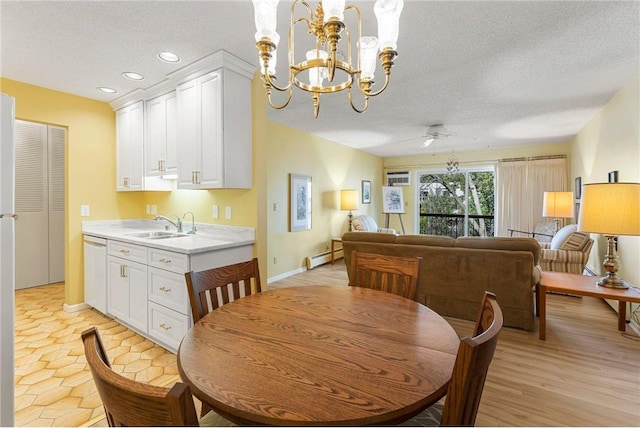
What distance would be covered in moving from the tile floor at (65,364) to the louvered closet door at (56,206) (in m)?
1.19

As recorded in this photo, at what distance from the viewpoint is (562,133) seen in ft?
16.8

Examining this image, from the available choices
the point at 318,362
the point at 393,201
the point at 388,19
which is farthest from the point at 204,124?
the point at 393,201

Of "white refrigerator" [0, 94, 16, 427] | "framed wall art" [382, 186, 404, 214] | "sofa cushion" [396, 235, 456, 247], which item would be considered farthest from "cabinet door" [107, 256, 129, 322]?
"framed wall art" [382, 186, 404, 214]

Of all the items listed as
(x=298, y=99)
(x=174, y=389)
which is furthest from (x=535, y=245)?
(x=174, y=389)

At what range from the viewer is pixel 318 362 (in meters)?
0.91

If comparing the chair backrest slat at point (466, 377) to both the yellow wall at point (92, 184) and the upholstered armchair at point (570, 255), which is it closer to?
the yellow wall at point (92, 184)

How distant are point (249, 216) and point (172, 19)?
1533 mm

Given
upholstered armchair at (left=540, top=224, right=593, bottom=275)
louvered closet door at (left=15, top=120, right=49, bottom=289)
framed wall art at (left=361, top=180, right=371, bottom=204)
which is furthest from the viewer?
framed wall art at (left=361, top=180, right=371, bottom=204)

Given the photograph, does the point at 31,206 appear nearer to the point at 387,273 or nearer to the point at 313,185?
the point at 313,185

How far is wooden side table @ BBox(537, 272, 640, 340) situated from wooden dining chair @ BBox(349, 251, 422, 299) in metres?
1.76

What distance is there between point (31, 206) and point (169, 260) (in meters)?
3.45

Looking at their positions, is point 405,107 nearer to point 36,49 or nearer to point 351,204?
point 351,204

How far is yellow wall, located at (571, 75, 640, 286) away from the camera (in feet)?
9.26

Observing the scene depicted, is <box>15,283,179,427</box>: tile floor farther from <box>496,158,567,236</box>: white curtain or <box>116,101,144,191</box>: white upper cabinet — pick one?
<box>496,158,567,236</box>: white curtain
